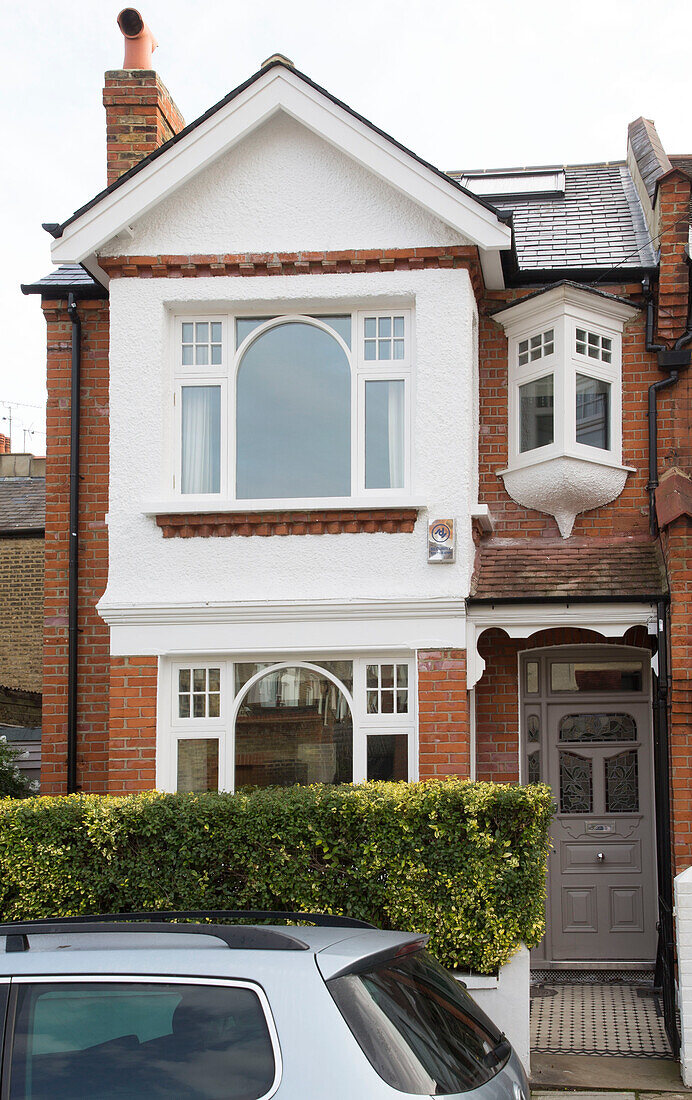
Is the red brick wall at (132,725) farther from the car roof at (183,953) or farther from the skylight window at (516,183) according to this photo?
the skylight window at (516,183)

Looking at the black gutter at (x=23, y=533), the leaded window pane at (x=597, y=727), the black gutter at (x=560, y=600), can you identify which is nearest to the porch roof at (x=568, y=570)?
the black gutter at (x=560, y=600)

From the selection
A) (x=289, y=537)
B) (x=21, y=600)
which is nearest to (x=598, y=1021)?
(x=289, y=537)

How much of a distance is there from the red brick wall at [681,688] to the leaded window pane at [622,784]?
1.70m

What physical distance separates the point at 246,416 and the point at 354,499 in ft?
3.72

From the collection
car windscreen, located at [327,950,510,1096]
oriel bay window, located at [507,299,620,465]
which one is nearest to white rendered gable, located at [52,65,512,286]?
oriel bay window, located at [507,299,620,465]

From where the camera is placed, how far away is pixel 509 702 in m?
9.52

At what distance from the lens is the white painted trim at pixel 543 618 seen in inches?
336

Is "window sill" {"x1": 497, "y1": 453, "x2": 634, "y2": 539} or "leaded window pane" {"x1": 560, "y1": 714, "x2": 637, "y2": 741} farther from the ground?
"window sill" {"x1": 497, "y1": 453, "x2": 634, "y2": 539}

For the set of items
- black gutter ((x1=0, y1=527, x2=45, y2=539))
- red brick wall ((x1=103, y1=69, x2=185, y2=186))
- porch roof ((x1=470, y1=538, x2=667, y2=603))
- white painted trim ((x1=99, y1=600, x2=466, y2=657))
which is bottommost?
white painted trim ((x1=99, y1=600, x2=466, y2=657))

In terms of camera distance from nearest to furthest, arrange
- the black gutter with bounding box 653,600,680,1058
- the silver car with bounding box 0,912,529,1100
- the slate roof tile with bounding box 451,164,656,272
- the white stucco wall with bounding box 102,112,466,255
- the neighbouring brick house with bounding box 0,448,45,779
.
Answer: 1. the silver car with bounding box 0,912,529,1100
2. the black gutter with bounding box 653,600,680,1058
3. the white stucco wall with bounding box 102,112,466,255
4. the slate roof tile with bounding box 451,164,656,272
5. the neighbouring brick house with bounding box 0,448,45,779

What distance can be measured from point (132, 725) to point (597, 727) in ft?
13.4

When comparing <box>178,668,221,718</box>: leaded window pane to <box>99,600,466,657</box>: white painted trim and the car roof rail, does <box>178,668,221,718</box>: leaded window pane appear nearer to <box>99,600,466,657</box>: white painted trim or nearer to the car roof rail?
<box>99,600,466,657</box>: white painted trim

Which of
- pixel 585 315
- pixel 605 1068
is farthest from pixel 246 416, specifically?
pixel 605 1068

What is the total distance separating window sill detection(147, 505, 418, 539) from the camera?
846cm
